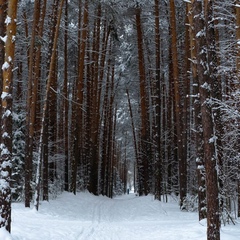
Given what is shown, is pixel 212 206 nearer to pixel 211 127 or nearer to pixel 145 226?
pixel 211 127

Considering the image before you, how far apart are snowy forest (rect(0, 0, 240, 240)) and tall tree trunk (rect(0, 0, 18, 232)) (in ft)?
0.07

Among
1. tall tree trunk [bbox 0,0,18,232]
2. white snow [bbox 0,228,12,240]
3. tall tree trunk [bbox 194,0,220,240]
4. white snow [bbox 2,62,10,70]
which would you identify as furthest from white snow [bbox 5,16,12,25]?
white snow [bbox 0,228,12,240]

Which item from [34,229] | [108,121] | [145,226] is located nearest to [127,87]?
[108,121]

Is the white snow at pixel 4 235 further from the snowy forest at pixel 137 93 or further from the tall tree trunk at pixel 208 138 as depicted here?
the tall tree trunk at pixel 208 138

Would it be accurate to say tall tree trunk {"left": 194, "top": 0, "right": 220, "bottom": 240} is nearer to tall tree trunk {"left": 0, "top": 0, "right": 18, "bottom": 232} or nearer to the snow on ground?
the snow on ground

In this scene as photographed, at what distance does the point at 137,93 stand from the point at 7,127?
18.6m

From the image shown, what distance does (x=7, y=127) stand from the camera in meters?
7.59

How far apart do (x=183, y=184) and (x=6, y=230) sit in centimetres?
864

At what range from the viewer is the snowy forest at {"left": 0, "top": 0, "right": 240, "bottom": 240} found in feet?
24.9

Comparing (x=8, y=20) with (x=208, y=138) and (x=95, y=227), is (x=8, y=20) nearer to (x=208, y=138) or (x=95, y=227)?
(x=208, y=138)

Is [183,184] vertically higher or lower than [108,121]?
lower

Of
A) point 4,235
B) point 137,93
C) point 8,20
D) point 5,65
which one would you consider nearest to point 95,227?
point 4,235

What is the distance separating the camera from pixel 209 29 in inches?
333

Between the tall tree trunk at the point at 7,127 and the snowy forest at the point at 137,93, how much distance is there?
21 mm
